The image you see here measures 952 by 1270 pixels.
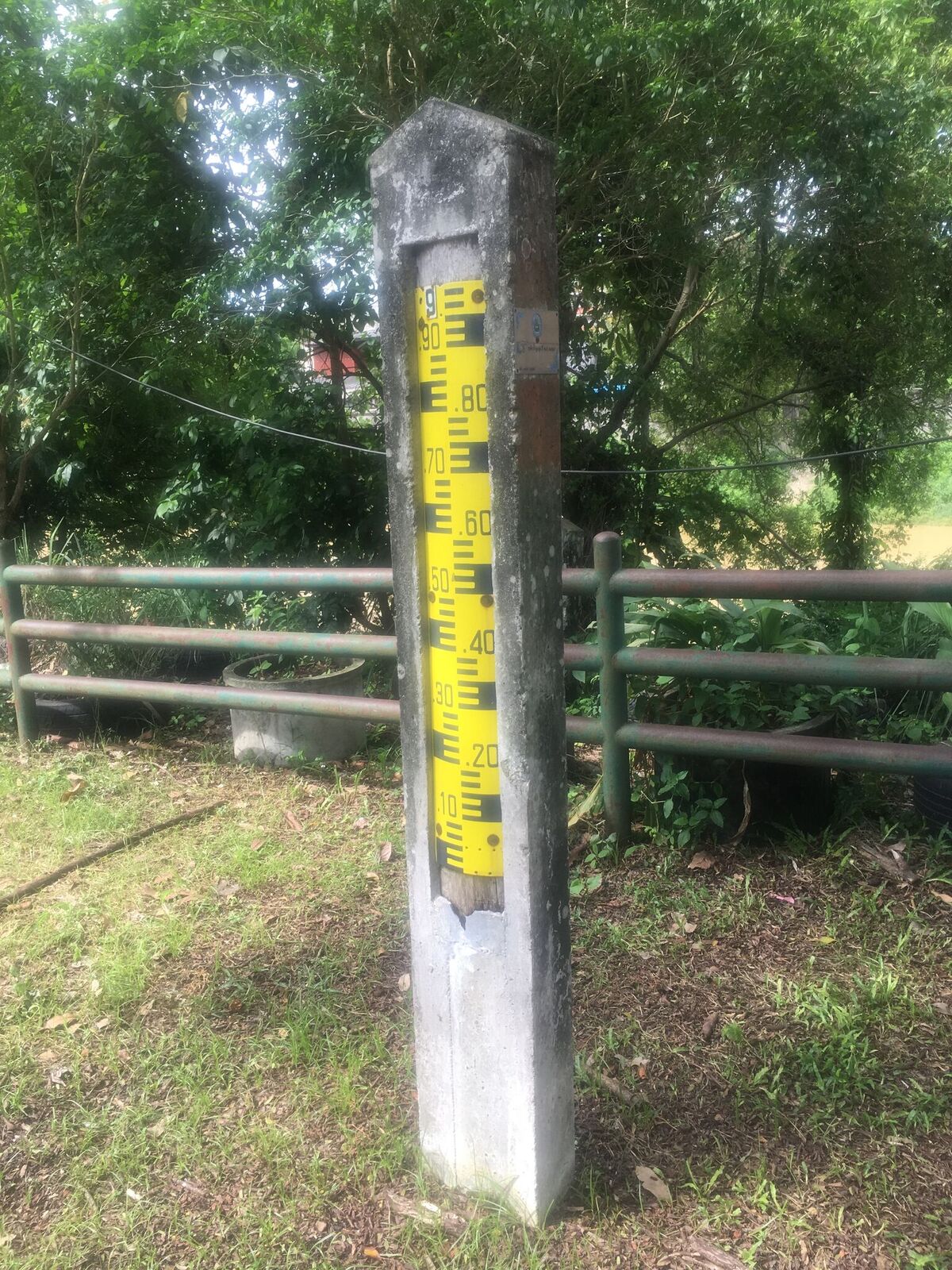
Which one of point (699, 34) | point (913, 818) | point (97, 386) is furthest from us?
point (97, 386)

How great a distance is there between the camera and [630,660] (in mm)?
3396

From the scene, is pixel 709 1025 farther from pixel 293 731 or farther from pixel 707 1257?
pixel 293 731

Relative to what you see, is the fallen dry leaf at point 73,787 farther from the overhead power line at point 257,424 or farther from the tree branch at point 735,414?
the tree branch at point 735,414

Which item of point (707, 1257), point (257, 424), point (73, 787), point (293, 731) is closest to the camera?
point (707, 1257)

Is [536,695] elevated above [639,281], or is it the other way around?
[639,281]

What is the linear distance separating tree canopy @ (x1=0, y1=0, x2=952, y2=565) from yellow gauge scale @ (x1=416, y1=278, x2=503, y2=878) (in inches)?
158

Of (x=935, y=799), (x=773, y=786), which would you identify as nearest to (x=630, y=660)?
(x=773, y=786)

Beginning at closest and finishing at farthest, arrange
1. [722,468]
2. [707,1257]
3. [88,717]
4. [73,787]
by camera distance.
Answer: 1. [707,1257]
2. [73,787]
3. [88,717]
4. [722,468]

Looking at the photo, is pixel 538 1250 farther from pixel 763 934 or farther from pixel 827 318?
pixel 827 318

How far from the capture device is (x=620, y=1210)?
1962 millimetres

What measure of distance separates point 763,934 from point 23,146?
625 cm

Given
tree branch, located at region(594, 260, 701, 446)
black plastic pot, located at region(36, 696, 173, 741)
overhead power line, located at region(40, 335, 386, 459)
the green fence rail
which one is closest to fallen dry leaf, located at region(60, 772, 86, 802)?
the green fence rail

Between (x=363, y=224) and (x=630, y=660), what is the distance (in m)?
3.20

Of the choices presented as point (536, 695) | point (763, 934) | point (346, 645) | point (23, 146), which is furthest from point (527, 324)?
point (23, 146)
